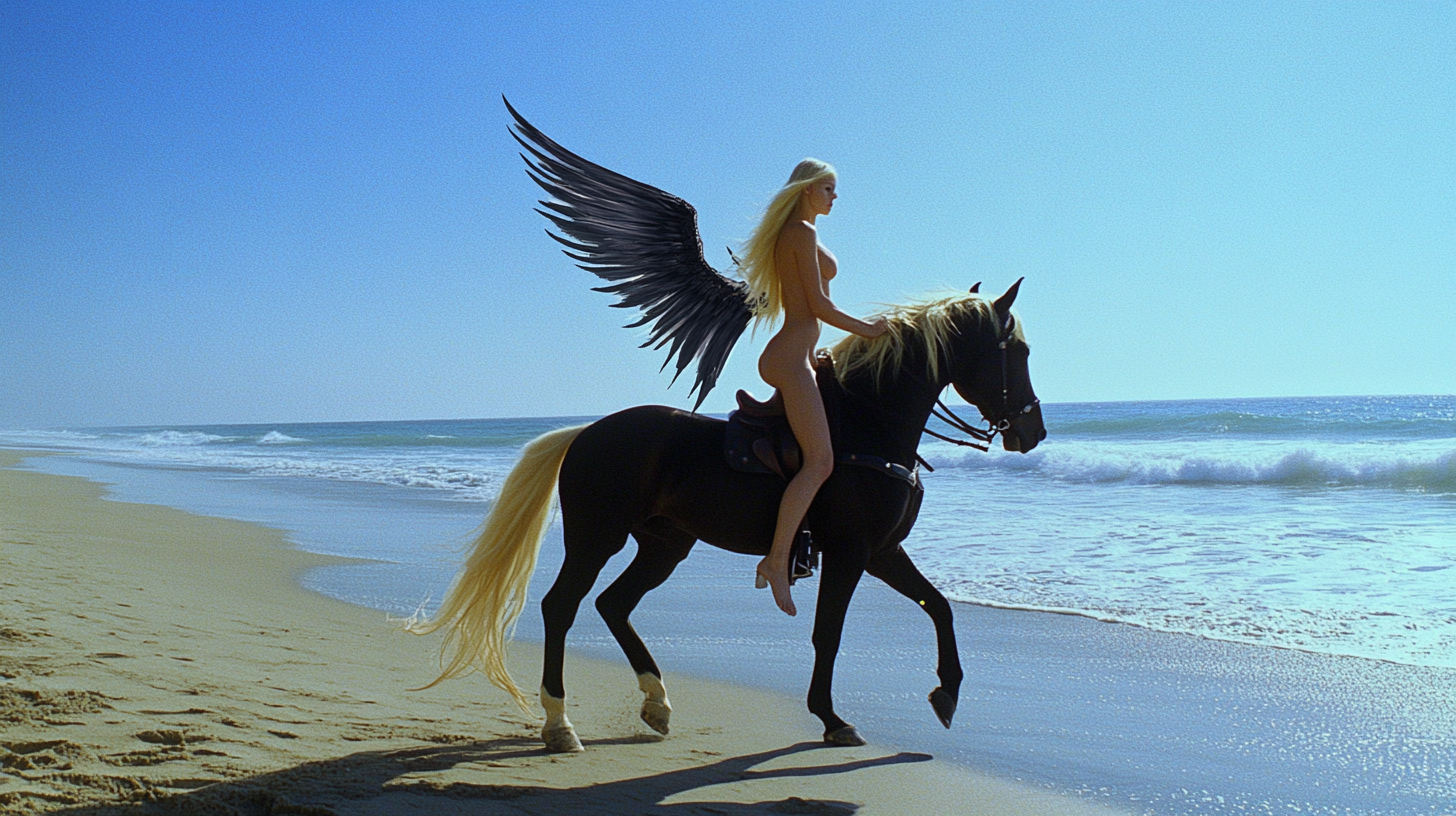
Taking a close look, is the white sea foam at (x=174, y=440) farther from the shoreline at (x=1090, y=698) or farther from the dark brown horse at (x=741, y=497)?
the dark brown horse at (x=741, y=497)

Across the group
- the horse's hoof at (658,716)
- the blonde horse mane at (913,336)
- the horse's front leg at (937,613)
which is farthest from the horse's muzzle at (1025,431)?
the horse's hoof at (658,716)

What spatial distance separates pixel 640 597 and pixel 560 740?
2.26 ft

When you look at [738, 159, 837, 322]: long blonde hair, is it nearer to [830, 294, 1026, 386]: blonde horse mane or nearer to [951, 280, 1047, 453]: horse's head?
[830, 294, 1026, 386]: blonde horse mane

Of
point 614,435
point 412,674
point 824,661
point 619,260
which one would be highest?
point 619,260

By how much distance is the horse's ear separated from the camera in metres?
3.70

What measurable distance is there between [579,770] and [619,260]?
1.89m

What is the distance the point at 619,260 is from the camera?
149 inches

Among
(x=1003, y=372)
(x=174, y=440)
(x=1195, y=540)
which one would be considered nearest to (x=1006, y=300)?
(x=1003, y=372)

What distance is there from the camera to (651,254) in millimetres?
3785

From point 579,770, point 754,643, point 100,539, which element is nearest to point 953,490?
point 754,643

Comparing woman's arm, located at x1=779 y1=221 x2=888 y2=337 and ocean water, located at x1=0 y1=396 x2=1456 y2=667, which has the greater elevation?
woman's arm, located at x1=779 y1=221 x2=888 y2=337

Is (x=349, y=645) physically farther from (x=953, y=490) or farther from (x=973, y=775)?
(x=953, y=490)

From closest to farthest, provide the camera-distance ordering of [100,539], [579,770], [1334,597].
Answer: [579,770], [1334,597], [100,539]

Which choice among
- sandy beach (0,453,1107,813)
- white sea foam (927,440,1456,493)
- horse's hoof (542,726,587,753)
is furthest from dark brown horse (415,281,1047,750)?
white sea foam (927,440,1456,493)
